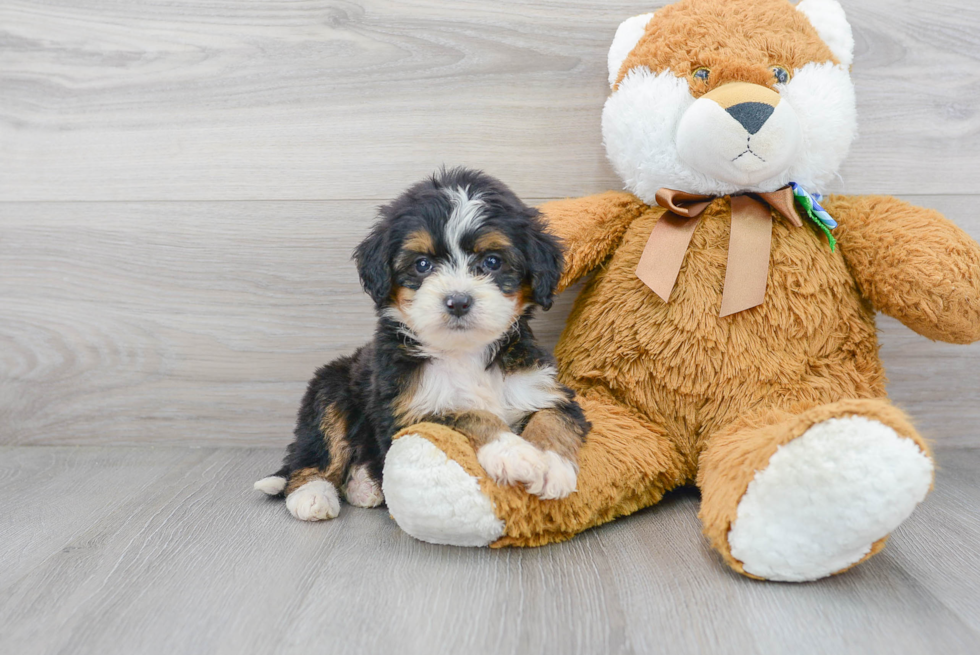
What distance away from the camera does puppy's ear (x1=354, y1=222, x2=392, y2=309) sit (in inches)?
61.7

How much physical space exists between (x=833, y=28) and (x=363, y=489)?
1.68 m

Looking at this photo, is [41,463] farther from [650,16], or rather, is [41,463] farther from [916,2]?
[916,2]

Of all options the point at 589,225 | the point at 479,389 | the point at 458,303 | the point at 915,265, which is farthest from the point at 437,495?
the point at 915,265

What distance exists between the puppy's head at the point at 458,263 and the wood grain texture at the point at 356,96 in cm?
64

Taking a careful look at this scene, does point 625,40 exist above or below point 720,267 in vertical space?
above

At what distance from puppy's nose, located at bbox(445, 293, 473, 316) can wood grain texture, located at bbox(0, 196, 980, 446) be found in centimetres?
79

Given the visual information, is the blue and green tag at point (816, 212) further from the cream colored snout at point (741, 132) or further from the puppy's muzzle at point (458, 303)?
the puppy's muzzle at point (458, 303)

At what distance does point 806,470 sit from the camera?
1.29 meters

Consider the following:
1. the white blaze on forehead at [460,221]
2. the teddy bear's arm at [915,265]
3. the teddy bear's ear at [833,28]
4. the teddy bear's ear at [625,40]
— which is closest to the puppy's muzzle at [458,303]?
the white blaze on forehead at [460,221]

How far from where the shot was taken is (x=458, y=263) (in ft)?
5.04

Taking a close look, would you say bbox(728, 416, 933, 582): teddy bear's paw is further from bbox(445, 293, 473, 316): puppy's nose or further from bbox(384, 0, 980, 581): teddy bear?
bbox(445, 293, 473, 316): puppy's nose

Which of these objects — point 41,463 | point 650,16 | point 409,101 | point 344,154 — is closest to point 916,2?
point 650,16

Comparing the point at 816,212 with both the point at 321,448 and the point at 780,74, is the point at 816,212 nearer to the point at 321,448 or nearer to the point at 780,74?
the point at 780,74

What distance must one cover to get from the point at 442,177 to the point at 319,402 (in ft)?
2.28
